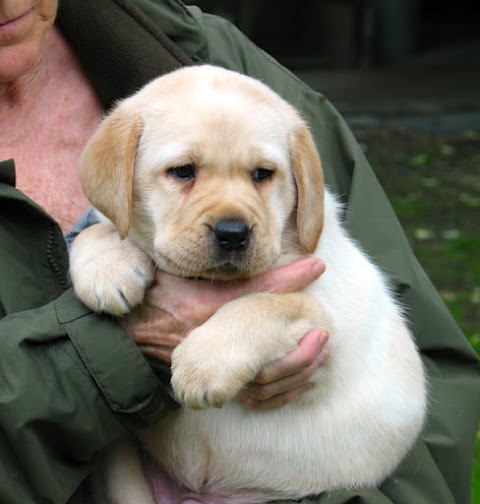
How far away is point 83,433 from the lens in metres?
2.91

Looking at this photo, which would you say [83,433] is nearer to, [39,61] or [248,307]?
[248,307]

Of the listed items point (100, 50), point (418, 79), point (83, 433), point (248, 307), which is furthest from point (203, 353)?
point (418, 79)

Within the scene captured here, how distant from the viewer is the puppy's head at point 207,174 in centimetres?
283

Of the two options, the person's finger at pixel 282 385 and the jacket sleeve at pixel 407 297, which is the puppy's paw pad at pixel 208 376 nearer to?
the person's finger at pixel 282 385

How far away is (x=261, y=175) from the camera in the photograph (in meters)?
2.99

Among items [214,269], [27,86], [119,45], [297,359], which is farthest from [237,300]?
[27,86]

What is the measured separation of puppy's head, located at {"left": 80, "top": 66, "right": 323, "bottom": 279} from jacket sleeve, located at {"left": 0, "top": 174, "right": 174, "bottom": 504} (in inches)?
10.5

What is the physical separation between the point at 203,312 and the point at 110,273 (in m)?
0.26

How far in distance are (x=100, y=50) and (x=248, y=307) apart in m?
1.15

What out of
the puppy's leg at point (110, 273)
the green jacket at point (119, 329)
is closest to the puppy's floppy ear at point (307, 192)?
the puppy's leg at point (110, 273)

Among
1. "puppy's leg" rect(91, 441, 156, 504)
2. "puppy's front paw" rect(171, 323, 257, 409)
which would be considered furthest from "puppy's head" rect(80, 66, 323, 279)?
"puppy's leg" rect(91, 441, 156, 504)

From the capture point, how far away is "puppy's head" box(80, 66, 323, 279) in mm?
2828

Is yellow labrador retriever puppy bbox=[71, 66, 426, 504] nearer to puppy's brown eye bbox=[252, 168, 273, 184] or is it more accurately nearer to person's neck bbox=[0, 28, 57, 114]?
puppy's brown eye bbox=[252, 168, 273, 184]

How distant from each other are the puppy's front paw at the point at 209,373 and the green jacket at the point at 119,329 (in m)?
0.16
